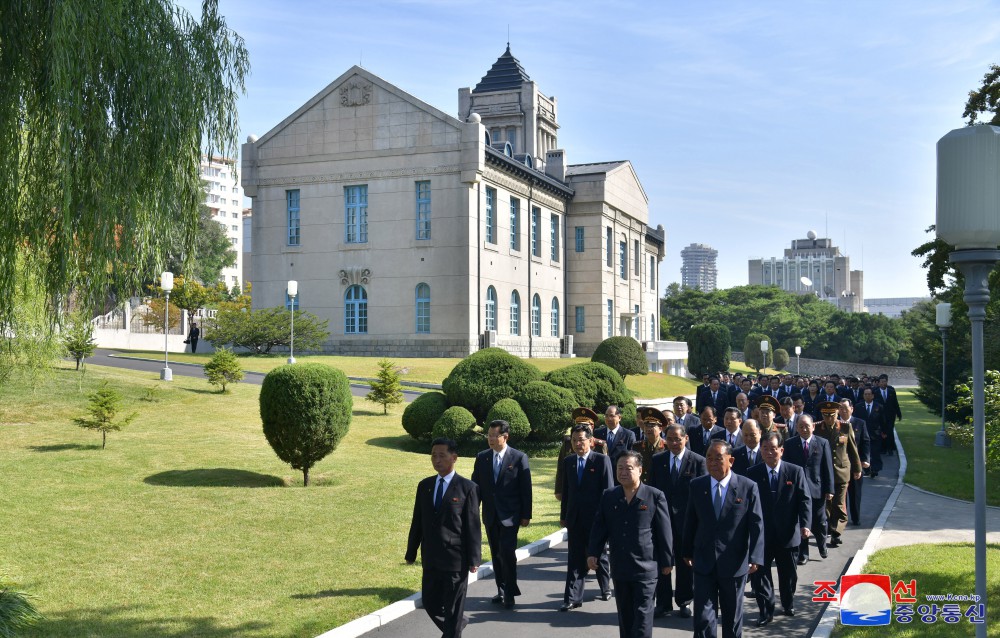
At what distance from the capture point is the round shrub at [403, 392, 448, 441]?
65.5 ft

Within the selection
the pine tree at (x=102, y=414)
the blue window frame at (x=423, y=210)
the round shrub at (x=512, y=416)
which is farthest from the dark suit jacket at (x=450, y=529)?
the blue window frame at (x=423, y=210)

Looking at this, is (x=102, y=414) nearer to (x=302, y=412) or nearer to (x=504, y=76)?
(x=302, y=412)

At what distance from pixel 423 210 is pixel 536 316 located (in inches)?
436

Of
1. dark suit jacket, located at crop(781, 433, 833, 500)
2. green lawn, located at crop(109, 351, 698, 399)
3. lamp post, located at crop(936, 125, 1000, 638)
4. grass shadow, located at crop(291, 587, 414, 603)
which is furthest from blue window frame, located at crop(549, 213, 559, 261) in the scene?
lamp post, located at crop(936, 125, 1000, 638)

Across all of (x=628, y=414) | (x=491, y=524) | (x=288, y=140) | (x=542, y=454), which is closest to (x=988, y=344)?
(x=628, y=414)

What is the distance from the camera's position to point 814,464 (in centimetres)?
1047

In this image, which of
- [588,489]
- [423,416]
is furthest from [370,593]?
[423,416]

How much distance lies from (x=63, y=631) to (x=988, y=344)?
2004cm

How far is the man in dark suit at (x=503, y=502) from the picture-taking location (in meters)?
8.56

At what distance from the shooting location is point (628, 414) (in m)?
21.2

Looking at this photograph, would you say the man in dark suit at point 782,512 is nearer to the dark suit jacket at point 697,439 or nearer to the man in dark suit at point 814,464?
the man in dark suit at point 814,464

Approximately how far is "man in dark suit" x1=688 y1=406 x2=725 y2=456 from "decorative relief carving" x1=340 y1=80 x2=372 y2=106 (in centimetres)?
3304

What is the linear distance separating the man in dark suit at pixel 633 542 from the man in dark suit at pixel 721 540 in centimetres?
25

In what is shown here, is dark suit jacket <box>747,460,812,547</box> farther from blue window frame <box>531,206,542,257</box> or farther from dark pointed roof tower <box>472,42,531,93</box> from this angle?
dark pointed roof tower <box>472,42,531,93</box>
